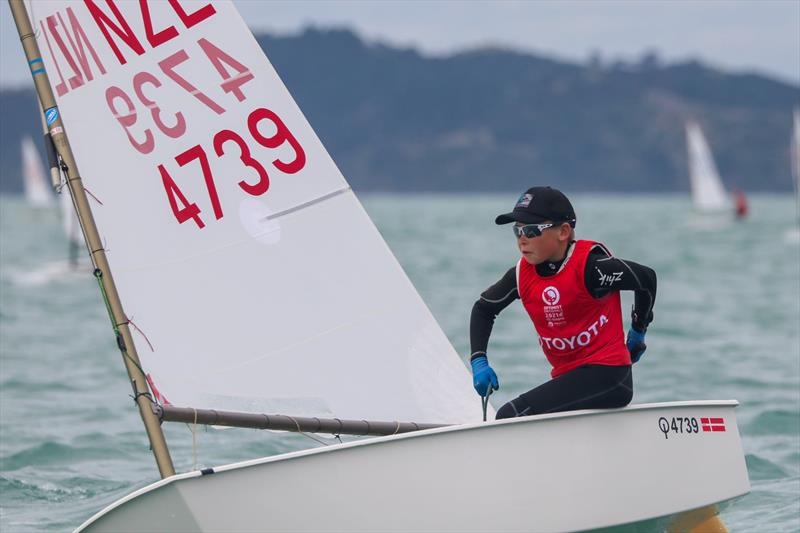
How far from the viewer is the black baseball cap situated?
413 centimetres

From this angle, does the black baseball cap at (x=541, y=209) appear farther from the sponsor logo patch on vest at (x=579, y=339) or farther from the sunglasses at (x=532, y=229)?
the sponsor logo patch on vest at (x=579, y=339)

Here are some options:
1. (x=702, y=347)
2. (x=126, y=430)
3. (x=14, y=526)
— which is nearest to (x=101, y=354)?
(x=126, y=430)

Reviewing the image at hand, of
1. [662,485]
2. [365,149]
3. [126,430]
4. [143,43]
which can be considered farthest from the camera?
[365,149]

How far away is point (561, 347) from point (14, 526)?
2485mm

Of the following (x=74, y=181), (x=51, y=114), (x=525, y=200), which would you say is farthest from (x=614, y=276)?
(x=51, y=114)

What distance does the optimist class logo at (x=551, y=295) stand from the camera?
412cm

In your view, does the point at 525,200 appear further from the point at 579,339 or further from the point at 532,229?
the point at 579,339

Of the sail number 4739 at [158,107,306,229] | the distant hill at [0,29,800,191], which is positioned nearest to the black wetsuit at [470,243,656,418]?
the sail number 4739 at [158,107,306,229]

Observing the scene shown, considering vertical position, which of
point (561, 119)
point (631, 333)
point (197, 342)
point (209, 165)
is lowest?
point (631, 333)

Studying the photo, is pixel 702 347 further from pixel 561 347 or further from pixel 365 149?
pixel 365 149

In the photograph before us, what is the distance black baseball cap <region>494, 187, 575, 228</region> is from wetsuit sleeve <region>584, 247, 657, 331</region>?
0.16m

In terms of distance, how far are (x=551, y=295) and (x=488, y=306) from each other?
0.31 meters

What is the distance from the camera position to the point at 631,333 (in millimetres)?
4355

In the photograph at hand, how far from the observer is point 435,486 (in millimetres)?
3799
